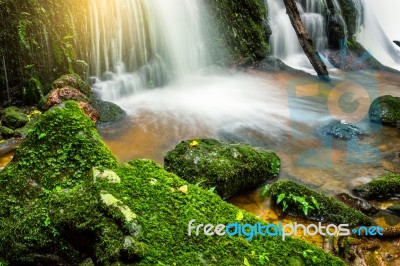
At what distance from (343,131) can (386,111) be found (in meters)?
1.44

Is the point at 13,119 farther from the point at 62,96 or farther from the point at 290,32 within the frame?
the point at 290,32

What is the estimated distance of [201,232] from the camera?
112 inches

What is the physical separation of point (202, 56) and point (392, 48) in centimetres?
983

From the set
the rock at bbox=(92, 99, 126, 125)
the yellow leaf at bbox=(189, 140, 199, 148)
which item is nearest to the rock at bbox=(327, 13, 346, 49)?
the rock at bbox=(92, 99, 126, 125)

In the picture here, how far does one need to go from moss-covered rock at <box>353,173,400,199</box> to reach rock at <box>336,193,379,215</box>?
0.27m

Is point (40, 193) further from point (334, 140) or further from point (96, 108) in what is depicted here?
point (334, 140)

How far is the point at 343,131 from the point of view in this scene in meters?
8.22

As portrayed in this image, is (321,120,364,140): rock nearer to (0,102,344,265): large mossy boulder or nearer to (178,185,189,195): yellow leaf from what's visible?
(0,102,344,265): large mossy boulder

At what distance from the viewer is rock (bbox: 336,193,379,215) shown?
5.19 m

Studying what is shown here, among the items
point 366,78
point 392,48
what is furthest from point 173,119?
point 392,48

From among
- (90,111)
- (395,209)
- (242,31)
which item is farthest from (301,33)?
(395,209)

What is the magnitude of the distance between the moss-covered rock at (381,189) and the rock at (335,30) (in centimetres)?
1074

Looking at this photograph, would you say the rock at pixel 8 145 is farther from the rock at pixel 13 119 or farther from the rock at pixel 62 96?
the rock at pixel 62 96

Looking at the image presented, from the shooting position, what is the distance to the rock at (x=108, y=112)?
8.73m
